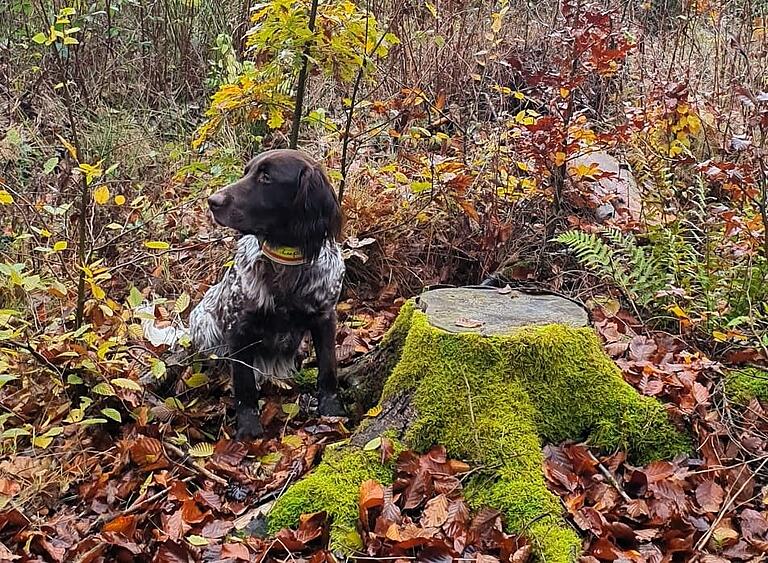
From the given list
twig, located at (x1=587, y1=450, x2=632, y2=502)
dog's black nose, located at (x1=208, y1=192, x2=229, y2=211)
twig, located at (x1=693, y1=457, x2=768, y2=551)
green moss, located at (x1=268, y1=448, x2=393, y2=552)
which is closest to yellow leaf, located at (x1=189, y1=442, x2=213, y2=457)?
green moss, located at (x1=268, y1=448, x2=393, y2=552)

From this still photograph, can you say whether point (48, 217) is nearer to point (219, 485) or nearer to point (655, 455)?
point (219, 485)

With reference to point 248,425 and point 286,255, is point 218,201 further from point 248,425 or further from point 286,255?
point 248,425

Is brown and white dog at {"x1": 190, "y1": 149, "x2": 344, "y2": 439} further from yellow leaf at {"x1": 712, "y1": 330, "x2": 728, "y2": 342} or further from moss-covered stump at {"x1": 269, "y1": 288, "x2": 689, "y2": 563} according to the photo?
yellow leaf at {"x1": 712, "y1": 330, "x2": 728, "y2": 342}

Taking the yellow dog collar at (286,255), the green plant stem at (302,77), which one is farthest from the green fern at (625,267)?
the green plant stem at (302,77)

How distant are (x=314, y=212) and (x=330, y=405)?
37.8 inches

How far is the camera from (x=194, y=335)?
4.31m

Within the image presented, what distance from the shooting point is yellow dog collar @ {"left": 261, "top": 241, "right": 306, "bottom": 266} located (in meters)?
3.75

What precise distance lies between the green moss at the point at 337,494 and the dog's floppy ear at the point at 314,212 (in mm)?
1064

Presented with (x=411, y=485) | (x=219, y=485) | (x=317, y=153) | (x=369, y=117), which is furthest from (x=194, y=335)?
(x=369, y=117)

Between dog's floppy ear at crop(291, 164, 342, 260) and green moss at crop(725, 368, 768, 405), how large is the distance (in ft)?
6.42

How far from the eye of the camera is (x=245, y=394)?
3818mm

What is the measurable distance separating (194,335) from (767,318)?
2993mm

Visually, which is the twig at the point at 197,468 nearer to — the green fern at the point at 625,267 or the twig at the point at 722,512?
the twig at the point at 722,512

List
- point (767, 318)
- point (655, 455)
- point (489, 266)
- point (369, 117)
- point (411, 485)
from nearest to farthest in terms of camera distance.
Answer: point (411, 485), point (655, 455), point (767, 318), point (489, 266), point (369, 117)
